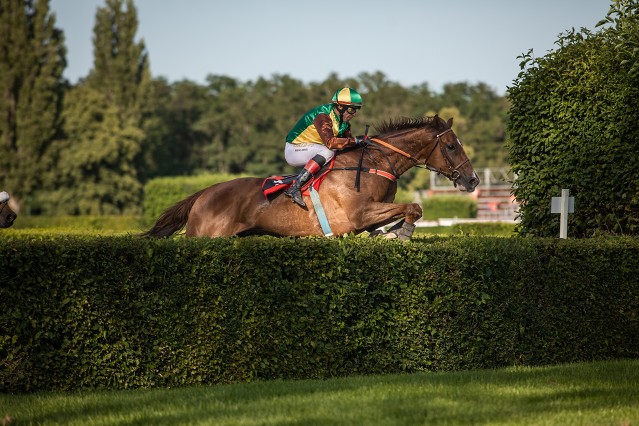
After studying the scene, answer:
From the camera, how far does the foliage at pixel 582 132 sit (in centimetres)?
1079

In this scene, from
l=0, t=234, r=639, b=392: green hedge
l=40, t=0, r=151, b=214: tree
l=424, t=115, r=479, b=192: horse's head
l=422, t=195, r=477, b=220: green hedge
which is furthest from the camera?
l=40, t=0, r=151, b=214: tree

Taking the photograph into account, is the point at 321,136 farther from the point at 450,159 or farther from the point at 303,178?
the point at 450,159

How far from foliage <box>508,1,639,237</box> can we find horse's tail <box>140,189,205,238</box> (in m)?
4.56

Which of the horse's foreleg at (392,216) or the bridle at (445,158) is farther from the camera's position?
the bridle at (445,158)

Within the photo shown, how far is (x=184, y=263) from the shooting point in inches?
298

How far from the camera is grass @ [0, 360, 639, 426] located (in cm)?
616

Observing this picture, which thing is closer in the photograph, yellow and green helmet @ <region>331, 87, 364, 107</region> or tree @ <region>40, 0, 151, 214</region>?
yellow and green helmet @ <region>331, 87, 364, 107</region>

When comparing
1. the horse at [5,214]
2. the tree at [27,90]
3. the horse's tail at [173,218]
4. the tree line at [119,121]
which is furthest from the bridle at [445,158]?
the tree at [27,90]

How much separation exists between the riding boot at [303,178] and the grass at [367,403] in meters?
3.10

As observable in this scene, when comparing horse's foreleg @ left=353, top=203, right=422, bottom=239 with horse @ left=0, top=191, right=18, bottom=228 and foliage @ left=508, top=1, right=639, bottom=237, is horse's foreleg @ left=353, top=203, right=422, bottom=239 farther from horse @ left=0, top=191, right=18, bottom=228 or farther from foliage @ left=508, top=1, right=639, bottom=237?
horse @ left=0, top=191, right=18, bottom=228

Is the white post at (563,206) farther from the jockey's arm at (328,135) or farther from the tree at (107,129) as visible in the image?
the tree at (107,129)

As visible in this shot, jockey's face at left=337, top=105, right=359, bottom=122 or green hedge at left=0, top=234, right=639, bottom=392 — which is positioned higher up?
jockey's face at left=337, top=105, right=359, bottom=122

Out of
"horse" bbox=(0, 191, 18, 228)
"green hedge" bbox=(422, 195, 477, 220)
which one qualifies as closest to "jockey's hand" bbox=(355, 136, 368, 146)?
"horse" bbox=(0, 191, 18, 228)

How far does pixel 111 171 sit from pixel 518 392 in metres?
55.4
